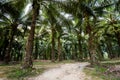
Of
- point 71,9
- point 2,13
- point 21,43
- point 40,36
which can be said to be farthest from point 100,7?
point 21,43

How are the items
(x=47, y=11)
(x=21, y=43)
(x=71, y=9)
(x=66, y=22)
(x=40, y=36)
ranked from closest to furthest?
(x=71, y=9) → (x=47, y=11) → (x=66, y=22) → (x=40, y=36) → (x=21, y=43)

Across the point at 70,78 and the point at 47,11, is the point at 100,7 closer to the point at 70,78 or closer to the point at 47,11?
the point at 47,11

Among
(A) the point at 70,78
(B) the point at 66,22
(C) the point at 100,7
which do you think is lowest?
(A) the point at 70,78

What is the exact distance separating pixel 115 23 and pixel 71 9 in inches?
643

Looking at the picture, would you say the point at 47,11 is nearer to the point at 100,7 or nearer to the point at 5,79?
the point at 100,7

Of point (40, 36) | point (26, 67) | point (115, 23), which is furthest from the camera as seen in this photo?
point (40, 36)

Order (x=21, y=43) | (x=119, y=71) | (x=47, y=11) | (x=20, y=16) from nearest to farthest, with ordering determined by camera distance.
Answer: (x=119, y=71) < (x=47, y=11) < (x=20, y=16) < (x=21, y=43)

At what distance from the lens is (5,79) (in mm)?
13188

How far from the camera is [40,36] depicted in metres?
44.2

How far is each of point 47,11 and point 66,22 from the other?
2.82 metres

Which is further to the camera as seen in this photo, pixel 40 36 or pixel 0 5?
pixel 40 36

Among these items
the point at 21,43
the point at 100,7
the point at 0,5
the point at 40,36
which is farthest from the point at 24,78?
the point at 21,43

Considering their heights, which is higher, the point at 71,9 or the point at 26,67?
the point at 71,9

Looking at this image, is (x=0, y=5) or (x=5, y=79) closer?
(x=5, y=79)
